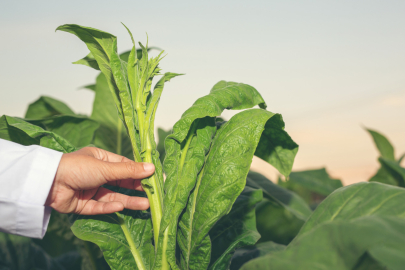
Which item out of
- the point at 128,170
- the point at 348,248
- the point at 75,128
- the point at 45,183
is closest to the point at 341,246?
the point at 348,248

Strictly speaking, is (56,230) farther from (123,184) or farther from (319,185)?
(319,185)

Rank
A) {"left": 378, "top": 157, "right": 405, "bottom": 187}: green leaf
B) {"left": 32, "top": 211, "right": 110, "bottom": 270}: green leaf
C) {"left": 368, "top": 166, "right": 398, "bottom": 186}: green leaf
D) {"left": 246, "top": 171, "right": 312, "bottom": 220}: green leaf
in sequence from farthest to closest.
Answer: {"left": 368, "top": 166, "right": 398, "bottom": 186}: green leaf < {"left": 378, "top": 157, "right": 405, "bottom": 187}: green leaf < {"left": 246, "top": 171, "right": 312, "bottom": 220}: green leaf < {"left": 32, "top": 211, "right": 110, "bottom": 270}: green leaf

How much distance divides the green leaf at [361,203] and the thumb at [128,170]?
1.32 ft

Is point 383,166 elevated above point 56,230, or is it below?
above

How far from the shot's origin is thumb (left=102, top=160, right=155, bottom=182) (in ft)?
2.56

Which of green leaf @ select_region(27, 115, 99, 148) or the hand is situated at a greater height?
green leaf @ select_region(27, 115, 99, 148)

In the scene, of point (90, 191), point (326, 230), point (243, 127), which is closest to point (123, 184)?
point (90, 191)

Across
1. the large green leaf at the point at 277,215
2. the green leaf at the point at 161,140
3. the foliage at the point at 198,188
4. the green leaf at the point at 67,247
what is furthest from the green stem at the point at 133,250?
the green leaf at the point at 161,140

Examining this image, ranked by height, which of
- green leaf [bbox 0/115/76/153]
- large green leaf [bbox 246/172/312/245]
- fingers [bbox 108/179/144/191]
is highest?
green leaf [bbox 0/115/76/153]

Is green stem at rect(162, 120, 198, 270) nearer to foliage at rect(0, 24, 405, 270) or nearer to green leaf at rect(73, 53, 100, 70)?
foliage at rect(0, 24, 405, 270)

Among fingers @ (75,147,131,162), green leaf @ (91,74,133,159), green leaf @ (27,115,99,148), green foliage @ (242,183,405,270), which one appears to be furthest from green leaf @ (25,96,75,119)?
green foliage @ (242,183,405,270)

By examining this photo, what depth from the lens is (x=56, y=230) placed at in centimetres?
136

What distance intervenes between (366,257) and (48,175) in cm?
78

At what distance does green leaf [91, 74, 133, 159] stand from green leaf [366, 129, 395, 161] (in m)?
1.46
